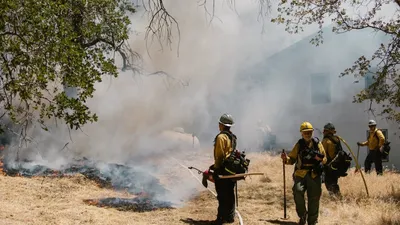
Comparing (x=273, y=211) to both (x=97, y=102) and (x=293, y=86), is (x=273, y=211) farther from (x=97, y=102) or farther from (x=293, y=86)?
(x=293, y=86)

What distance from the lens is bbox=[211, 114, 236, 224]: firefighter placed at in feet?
19.3

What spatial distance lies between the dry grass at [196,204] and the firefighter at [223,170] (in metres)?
0.41

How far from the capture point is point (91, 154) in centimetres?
1510

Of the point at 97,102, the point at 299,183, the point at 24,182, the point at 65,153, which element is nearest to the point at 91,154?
the point at 65,153

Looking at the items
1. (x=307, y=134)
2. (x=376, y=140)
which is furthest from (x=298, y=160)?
(x=376, y=140)

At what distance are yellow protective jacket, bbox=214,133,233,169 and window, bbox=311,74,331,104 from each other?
1389 cm

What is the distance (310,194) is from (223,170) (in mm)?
1313

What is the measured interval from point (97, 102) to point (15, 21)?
14467mm

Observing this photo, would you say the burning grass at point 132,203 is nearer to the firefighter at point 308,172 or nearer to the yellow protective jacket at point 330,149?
the firefighter at point 308,172

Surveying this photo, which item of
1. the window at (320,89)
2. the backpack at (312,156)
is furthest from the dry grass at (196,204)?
the window at (320,89)

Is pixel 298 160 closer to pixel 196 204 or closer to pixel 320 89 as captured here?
pixel 196 204

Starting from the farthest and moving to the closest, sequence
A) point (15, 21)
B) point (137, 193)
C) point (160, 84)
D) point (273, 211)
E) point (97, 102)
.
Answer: point (160, 84) < point (97, 102) < point (137, 193) < point (273, 211) < point (15, 21)

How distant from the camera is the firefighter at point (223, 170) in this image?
589 centimetres

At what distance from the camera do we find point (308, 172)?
19.4 feet
